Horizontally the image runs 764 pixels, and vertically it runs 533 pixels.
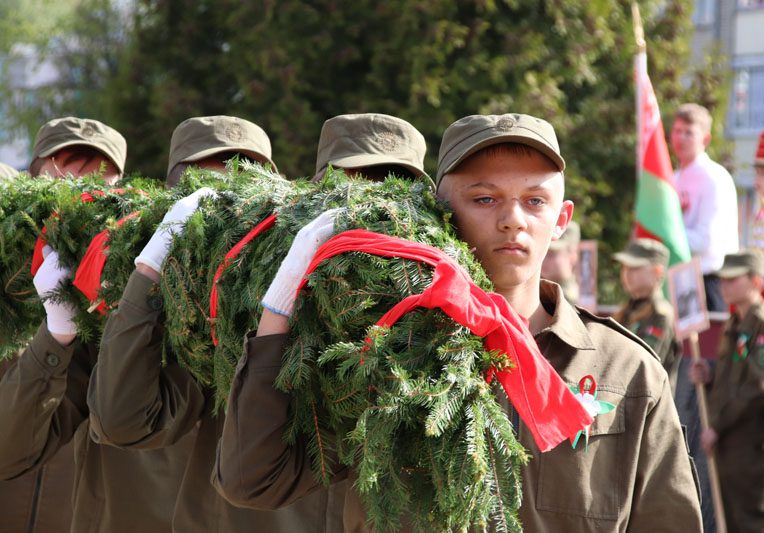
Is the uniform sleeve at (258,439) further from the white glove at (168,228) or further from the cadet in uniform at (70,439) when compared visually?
the cadet in uniform at (70,439)

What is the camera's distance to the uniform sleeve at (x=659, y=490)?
9.39 ft

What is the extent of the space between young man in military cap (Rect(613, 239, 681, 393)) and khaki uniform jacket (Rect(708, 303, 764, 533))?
450 mm

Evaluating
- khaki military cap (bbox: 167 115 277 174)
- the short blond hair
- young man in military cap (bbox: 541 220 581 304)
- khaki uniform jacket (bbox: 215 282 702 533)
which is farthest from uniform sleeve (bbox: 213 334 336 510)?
the short blond hair

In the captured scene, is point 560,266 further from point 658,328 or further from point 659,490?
point 659,490

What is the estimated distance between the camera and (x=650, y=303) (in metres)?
7.59

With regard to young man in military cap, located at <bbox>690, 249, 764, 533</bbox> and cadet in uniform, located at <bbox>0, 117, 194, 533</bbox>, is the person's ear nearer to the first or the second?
cadet in uniform, located at <bbox>0, 117, 194, 533</bbox>

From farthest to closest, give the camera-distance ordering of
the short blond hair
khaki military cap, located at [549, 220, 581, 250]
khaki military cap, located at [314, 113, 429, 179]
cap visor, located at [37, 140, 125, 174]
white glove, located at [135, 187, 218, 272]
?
Answer: the short blond hair, khaki military cap, located at [549, 220, 581, 250], cap visor, located at [37, 140, 125, 174], khaki military cap, located at [314, 113, 429, 179], white glove, located at [135, 187, 218, 272]

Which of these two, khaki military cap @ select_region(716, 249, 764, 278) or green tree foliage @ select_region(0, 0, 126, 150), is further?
green tree foliage @ select_region(0, 0, 126, 150)

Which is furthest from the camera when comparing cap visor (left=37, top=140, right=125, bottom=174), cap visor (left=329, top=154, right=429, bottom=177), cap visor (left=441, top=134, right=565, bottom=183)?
cap visor (left=37, top=140, right=125, bottom=174)

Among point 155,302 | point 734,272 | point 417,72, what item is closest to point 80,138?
point 155,302

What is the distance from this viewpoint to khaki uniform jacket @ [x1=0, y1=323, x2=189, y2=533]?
12.3 ft

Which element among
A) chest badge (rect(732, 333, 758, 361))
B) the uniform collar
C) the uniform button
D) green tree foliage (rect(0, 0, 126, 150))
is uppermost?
green tree foliage (rect(0, 0, 126, 150))

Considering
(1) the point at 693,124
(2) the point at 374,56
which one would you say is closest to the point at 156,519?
(1) the point at 693,124

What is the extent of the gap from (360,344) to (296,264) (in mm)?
321
